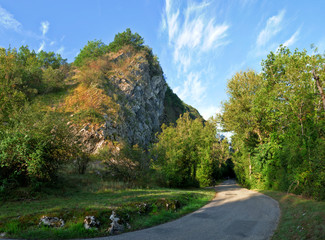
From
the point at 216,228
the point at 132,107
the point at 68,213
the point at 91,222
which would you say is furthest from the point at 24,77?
the point at 216,228

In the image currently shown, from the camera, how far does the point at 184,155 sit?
78.1 ft

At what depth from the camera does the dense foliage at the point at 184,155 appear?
21.3 m

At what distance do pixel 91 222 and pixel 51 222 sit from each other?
4.75 feet

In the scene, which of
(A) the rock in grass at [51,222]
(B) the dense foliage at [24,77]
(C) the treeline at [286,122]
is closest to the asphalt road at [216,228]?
(A) the rock in grass at [51,222]

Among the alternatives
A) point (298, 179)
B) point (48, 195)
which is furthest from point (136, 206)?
point (298, 179)

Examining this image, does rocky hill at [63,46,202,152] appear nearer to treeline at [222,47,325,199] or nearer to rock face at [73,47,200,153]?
rock face at [73,47,200,153]

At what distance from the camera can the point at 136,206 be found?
8.66m

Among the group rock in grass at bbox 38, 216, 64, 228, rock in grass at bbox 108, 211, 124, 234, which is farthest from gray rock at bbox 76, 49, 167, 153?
rock in grass at bbox 38, 216, 64, 228

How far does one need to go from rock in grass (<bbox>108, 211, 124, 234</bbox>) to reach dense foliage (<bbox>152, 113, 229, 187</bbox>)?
45.7 ft

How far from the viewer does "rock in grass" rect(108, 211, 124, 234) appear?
6.57m

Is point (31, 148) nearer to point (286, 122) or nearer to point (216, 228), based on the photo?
point (216, 228)

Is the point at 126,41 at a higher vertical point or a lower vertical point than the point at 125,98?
higher

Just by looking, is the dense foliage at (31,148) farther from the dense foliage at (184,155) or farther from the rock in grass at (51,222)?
the dense foliage at (184,155)

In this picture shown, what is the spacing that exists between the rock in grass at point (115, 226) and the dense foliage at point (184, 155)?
45.7ft
